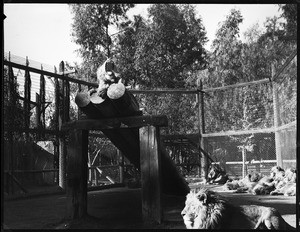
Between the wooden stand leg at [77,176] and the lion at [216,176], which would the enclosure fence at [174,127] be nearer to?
the lion at [216,176]

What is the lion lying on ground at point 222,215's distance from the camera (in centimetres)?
363

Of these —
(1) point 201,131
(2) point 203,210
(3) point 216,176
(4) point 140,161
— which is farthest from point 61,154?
(1) point 201,131

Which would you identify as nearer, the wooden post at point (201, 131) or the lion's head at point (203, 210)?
the lion's head at point (203, 210)

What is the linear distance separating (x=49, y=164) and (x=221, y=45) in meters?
8.08

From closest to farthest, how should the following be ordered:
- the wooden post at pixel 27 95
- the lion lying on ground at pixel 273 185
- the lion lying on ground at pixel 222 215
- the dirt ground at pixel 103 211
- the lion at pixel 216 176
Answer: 1. the lion lying on ground at pixel 222 215
2. the dirt ground at pixel 103 211
3. the lion lying on ground at pixel 273 185
4. the wooden post at pixel 27 95
5. the lion at pixel 216 176

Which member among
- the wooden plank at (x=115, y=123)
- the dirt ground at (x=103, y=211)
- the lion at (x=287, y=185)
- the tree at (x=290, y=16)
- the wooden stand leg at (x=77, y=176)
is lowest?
the dirt ground at (x=103, y=211)

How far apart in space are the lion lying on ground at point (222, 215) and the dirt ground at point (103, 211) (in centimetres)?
70

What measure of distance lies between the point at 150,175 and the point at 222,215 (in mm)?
1207

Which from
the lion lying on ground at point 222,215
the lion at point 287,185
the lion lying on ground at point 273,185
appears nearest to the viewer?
the lion lying on ground at point 222,215

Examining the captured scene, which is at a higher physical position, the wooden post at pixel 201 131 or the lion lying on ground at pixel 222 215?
the wooden post at pixel 201 131

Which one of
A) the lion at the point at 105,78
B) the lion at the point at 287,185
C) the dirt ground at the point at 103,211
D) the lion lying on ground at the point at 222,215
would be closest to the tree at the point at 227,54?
the lion at the point at 287,185

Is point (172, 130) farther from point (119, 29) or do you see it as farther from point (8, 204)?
point (8, 204)

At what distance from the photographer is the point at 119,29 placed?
1412cm

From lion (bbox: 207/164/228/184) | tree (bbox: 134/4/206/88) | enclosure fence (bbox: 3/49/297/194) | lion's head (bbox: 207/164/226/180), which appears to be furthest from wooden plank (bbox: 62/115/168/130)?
tree (bbox: 134/4/206/88)
